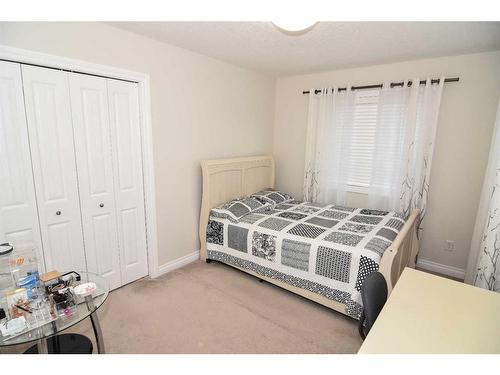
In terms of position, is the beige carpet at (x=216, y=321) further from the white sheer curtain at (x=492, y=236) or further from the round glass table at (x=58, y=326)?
the white sheer curtain at (x=492, y=236)

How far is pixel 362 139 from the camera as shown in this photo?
11.2 feet

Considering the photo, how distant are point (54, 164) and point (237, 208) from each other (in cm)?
173

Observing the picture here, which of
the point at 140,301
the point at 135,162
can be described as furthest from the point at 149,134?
the point at 140,301

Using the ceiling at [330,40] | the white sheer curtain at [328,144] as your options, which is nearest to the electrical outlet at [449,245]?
the white sheer curtain at [328,144]

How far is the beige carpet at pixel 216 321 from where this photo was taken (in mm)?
1901

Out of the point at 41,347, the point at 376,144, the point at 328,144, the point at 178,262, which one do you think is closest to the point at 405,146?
the point at 376,144

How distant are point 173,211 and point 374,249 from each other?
6.57ft

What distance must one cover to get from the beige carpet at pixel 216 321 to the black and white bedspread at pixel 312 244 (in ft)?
0.65

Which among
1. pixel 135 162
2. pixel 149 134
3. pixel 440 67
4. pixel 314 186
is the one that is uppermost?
pixel 440 67

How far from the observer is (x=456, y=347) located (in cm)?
101

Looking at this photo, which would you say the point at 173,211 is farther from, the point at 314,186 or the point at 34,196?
the point at 314,186
